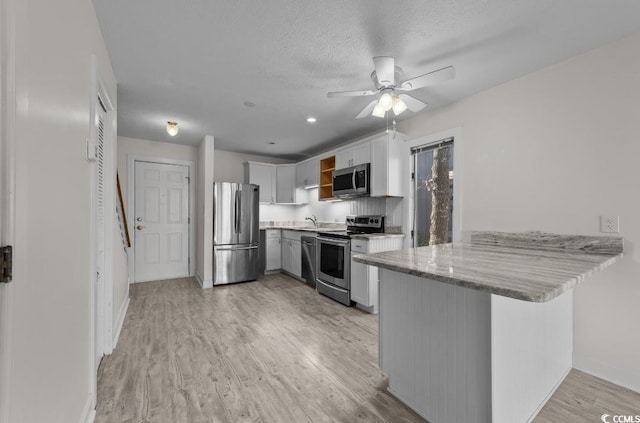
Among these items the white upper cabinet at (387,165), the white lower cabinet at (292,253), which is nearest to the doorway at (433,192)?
the white upper cabinet at (387,165)

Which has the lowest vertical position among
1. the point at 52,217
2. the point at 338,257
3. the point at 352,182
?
the point at 338,257

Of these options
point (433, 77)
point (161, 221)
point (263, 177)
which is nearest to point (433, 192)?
point (433, 77)

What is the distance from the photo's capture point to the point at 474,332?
1.33 meters

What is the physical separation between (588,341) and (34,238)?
333 cm

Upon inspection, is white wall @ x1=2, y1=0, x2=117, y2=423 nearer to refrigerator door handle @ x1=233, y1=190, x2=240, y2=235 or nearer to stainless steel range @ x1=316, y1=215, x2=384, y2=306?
stainless steel range @ x1=316, y1=215, x2=384, y2=306

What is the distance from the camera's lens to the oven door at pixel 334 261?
11.7ft

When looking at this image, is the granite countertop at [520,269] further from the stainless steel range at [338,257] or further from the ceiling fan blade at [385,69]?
the stainless steel range at [338,257]

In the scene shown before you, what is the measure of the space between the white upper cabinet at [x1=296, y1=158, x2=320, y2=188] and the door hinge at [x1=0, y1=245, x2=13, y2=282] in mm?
4230

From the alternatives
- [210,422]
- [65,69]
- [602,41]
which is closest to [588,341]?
[602,41]

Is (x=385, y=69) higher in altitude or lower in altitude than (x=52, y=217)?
higher

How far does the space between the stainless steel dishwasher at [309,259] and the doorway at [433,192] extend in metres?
1.56

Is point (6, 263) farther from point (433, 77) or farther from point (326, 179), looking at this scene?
point (326, 179)

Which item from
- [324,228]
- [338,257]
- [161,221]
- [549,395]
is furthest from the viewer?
[324,228]

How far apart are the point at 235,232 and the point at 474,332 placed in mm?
3846
